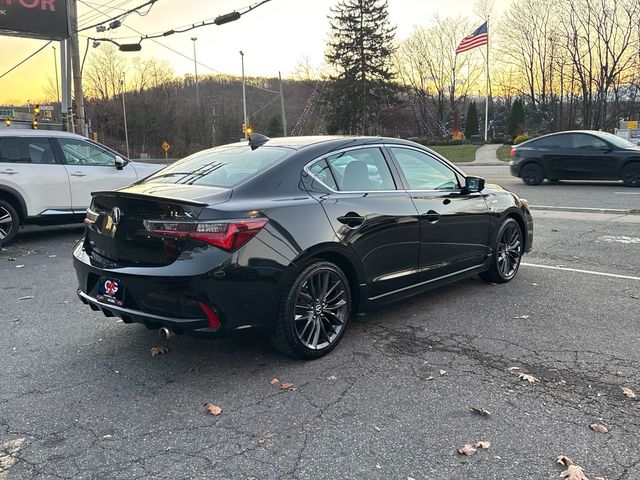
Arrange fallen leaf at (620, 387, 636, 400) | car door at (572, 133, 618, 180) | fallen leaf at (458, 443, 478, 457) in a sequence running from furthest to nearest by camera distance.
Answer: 1. car door at (572, 133, 618, 180)
2. fallen leaf at (620, 387, 636, 400)
3. fallen leaf at (458, 443, 478, 457)

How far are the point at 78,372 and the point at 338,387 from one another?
1.86 meters

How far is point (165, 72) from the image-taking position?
257ft

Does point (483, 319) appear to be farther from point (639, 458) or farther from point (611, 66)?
point (611, 66)

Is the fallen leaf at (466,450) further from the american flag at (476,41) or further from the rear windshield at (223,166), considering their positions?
the american flag at (476,41)

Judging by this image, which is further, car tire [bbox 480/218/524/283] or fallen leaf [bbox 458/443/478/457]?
car tire [bbox 480/218/524/283]

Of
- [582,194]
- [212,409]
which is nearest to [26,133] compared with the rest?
[212,409]

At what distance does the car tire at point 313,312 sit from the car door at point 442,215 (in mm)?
1049

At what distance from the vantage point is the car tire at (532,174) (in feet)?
52.7

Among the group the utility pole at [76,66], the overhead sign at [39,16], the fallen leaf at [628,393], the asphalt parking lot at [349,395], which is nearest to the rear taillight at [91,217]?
the asphalt parking lot at [349,395]

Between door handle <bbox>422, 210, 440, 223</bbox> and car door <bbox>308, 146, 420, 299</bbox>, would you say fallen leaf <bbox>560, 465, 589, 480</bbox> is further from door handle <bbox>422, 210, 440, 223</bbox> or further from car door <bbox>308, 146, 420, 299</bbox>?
door handle <bbox>422, 210, 440, 223</bbox>

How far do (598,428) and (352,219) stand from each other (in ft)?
6.93

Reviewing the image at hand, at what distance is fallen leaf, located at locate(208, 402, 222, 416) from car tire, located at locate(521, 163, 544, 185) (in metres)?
14.8

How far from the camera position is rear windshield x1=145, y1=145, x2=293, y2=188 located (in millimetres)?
4117

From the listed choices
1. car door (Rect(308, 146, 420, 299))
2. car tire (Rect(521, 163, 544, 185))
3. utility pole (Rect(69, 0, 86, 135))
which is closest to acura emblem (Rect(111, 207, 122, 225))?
car door (Rect(308, 146, 420, 299))
